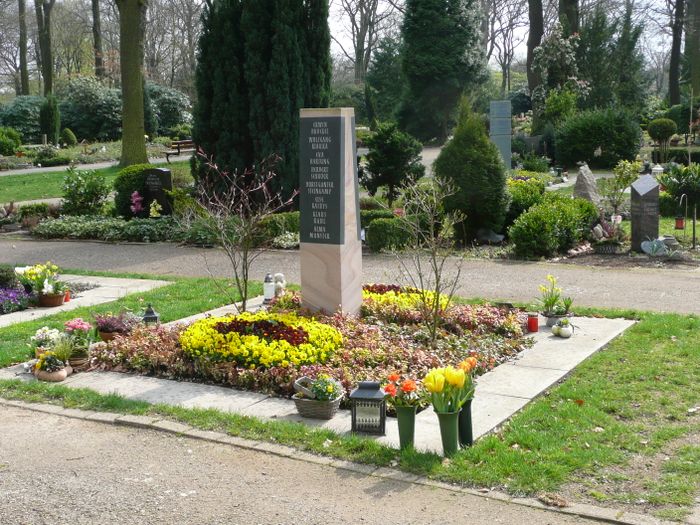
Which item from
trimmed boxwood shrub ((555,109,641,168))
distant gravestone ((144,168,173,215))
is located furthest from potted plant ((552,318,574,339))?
trimmed boxwood shrub ((555,109,641,168))

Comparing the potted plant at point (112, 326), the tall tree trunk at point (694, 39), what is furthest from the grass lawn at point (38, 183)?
the tall tree trunk at point (694, 39)

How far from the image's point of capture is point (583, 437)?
6484mm

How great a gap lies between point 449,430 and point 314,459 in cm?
99

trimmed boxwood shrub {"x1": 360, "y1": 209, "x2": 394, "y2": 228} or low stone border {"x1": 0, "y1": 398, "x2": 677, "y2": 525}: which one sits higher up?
trimmed boxwood shrub {"x1": 360, "y1": 209, "x2": 394, "y2": 228}

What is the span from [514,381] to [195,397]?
9.41 feet

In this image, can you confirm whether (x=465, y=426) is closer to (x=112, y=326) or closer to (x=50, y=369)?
(x=50, y=369)

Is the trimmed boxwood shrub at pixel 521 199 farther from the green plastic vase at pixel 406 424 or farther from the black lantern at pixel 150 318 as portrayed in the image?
the green plastic vase at pixel 406 424

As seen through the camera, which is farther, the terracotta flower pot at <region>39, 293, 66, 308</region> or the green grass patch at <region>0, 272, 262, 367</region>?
the terracotta flower pot at <region>39, 293, 66, 308</region>

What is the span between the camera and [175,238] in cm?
1777

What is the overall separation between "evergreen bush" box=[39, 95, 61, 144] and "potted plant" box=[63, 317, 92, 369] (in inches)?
1400

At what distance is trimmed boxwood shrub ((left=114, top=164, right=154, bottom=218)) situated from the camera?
1958cm

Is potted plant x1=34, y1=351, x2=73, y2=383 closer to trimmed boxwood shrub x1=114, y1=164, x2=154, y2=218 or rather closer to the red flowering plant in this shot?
the red flowering plant

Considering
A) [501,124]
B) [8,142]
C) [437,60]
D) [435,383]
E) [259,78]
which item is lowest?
[435,383]

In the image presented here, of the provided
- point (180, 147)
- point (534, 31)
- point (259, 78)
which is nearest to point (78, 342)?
point (259, 78)
